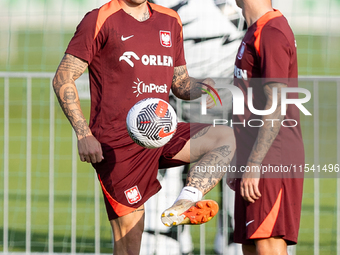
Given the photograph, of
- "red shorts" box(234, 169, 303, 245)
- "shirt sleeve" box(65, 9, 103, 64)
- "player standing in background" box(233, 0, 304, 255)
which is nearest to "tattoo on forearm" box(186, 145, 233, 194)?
"player standing in background" box(233, 0, 304, 255)

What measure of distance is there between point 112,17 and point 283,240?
1.90 m

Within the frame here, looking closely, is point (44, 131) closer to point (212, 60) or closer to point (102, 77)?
point (212, 60)

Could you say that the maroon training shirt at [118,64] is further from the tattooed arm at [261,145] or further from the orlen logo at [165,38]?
the tattooed arm at [261,145]

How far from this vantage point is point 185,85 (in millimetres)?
3604

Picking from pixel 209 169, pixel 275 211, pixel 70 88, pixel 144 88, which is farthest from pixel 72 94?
pixel 275 211

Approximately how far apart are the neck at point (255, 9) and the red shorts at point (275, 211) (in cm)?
107

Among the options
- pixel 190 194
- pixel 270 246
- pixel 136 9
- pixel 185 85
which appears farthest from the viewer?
pixel 185 85

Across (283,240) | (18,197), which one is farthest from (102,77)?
(18,197)

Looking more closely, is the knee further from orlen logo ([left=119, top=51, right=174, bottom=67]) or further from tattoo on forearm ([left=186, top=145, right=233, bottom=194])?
orlen logo ([left=119, top=51, right=174, bottom=67])

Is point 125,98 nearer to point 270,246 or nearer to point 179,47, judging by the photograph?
point 179,47

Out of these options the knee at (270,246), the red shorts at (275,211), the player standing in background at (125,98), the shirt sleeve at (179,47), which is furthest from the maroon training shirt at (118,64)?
the knee at (270,246)

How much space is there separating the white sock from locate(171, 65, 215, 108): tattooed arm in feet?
2.97

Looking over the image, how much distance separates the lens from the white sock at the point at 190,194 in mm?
2760

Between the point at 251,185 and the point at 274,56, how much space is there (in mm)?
821
